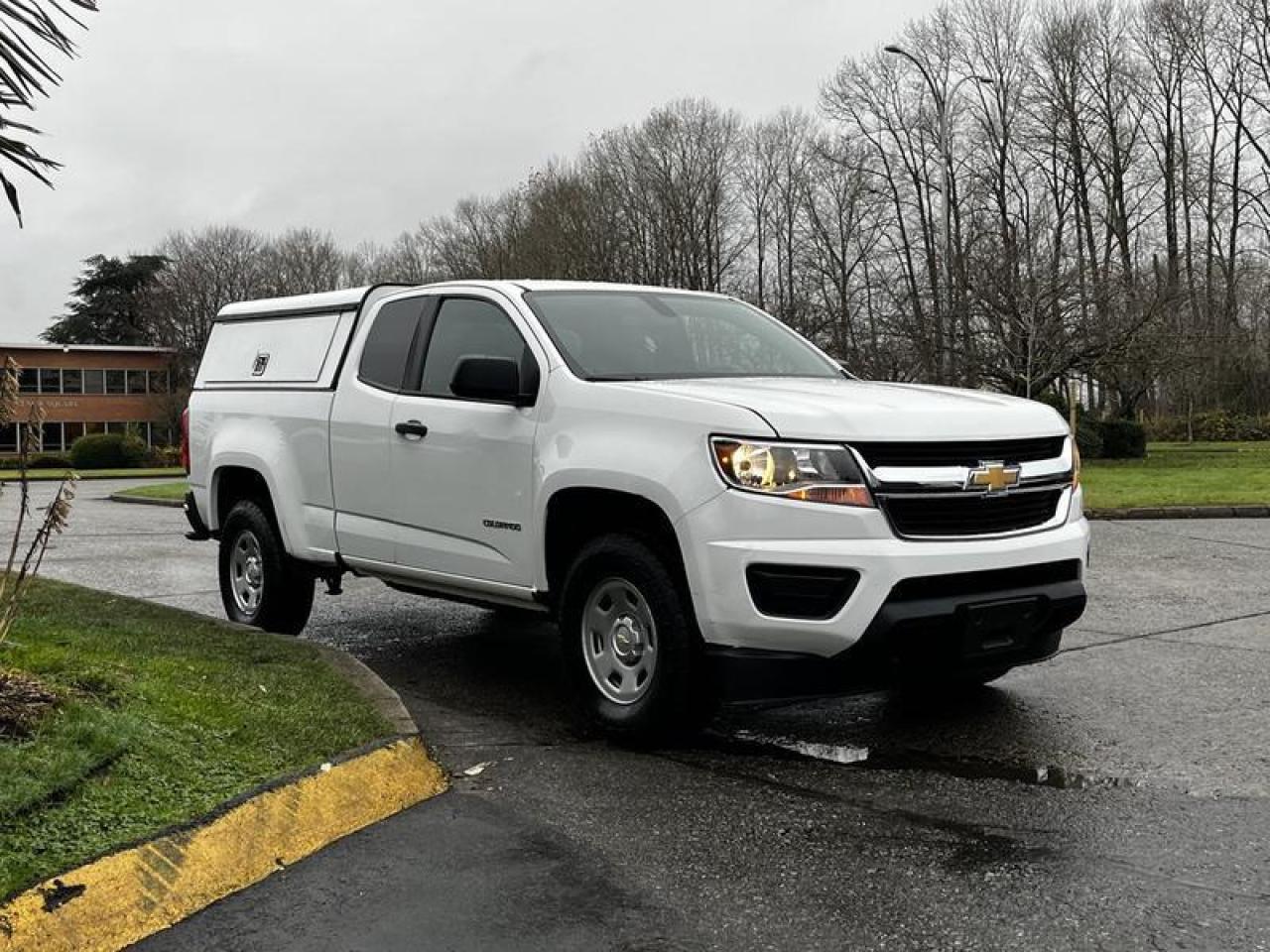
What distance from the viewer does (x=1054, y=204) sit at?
48750 mm

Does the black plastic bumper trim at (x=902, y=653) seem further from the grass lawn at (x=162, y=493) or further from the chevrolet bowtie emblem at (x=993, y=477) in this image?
the grass lawn at (x=162, y=493)

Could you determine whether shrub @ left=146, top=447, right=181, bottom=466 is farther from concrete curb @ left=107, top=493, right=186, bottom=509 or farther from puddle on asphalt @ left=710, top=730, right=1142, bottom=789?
puddle on asphalt @ left=710, top=730, right=1142, bottom=789

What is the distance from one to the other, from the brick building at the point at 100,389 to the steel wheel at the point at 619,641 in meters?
66.8

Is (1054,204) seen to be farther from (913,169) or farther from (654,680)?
(654,680)

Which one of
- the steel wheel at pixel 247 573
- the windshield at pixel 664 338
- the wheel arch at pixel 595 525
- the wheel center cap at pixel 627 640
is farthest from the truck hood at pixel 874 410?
the steel wheel at pixel 247 573

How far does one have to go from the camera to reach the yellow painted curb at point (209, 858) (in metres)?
3.34

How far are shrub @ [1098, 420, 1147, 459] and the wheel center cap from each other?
95.3 feet

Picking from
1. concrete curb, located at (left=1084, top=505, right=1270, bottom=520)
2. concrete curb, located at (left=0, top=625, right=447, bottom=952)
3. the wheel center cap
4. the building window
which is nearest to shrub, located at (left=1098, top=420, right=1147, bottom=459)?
concrete curb, located at (left=1084, top=505, right=1270, bottom=520)

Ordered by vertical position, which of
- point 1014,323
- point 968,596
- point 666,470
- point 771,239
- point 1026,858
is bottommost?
point 1026,858

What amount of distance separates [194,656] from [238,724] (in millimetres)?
1473

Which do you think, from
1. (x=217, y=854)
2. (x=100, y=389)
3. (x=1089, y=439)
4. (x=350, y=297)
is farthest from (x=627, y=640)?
(x=100, y=389)

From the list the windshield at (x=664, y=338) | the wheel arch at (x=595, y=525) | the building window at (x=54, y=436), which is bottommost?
the wheel arch at (x=595, y=525)

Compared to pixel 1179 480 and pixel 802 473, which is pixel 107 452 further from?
pixel 802 473

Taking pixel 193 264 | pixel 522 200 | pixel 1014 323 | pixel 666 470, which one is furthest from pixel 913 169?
pixel 666 470
